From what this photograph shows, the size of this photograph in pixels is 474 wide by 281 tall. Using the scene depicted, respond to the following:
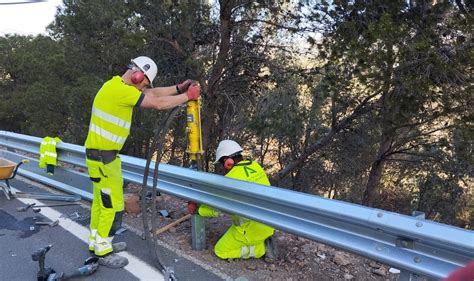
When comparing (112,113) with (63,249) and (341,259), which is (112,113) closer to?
(63,249)

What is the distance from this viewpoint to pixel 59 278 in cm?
312

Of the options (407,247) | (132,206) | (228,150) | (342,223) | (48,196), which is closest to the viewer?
(407,247)

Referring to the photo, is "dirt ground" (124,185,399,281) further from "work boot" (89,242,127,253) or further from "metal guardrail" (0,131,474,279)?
"metal guardrail" (0,131,474,279)

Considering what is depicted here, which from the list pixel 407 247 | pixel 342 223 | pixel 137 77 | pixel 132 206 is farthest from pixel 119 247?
pixel 407 247

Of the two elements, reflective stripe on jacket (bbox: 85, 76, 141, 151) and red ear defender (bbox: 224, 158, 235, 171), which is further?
red ear defender (bbox: 224, 158, 235, 171)

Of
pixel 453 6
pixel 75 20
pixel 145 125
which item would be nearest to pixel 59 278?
pixel 453 6

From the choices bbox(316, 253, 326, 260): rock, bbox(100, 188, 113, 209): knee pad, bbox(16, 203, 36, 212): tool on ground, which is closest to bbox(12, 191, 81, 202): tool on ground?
bbox(16, 203, 36, 212): tool on ground

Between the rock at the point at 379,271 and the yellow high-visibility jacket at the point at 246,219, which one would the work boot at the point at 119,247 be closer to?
the yellow high-visibility jacket at the point at 246,219

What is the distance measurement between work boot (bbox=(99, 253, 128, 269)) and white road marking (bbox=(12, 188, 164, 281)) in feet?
0.15

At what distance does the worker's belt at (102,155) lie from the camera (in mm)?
3674

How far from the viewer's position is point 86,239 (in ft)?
13.0

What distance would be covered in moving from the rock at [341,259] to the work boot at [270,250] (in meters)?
0.51

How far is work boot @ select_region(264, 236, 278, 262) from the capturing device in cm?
357

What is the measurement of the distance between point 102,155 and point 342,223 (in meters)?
2.19
